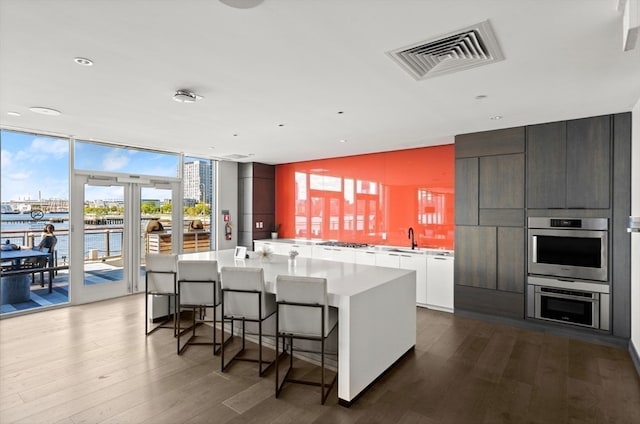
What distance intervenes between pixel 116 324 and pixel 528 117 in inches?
228

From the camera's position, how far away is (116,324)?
4.55m

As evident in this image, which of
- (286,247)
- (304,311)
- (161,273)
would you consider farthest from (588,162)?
(161,273)

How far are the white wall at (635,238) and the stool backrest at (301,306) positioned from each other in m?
3.16

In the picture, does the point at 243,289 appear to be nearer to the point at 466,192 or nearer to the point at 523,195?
the point at 466,192

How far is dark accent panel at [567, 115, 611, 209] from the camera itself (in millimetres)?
3990

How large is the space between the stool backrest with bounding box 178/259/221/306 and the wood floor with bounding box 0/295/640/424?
590mm

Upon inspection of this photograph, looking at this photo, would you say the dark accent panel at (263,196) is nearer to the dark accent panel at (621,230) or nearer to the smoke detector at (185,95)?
the smoke detector at (185,95)

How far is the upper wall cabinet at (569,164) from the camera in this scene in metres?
4.01

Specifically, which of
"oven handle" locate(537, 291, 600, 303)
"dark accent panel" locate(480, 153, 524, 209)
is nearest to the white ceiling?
"dark accent panel" locate(480, 153, 524, 209)

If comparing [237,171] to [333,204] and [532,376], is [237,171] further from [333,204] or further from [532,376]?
[532,376]

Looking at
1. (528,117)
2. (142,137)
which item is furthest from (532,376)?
(142,137)

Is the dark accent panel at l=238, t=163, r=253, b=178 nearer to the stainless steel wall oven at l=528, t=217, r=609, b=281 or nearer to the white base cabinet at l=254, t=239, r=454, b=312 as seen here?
the white base cabinet at l=254, t=239, r=454, b=312

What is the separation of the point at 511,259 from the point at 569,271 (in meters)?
0.64

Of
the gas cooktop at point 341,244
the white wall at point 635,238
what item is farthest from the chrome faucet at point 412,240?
the white wall at point 635,238
